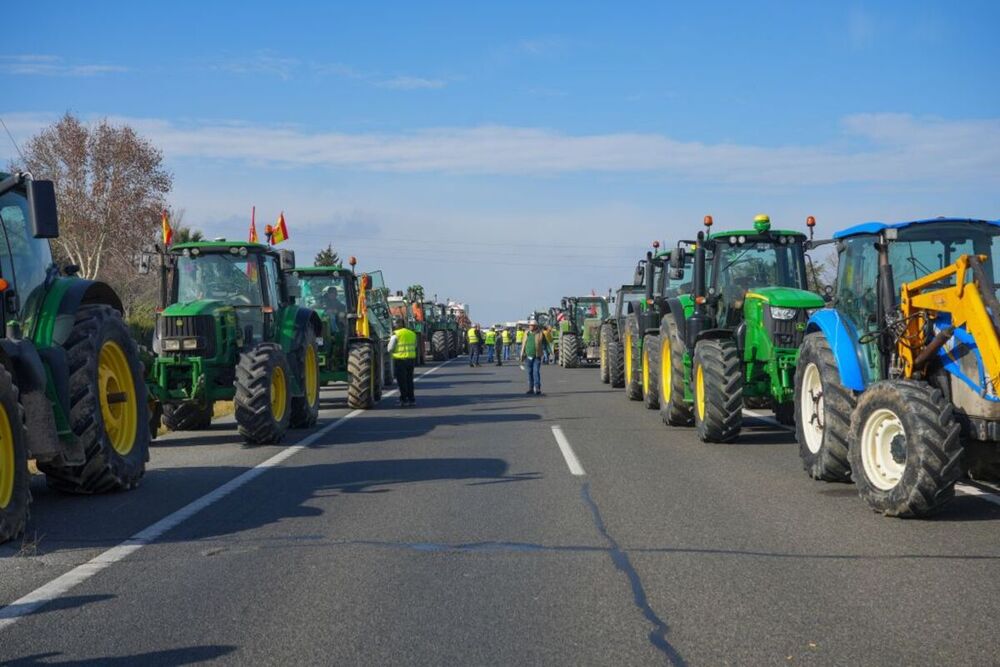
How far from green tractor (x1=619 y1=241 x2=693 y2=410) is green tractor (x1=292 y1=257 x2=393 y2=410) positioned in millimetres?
4823

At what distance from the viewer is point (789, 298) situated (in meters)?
14.4

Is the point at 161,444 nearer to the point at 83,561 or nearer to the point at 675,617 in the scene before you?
the point at 83,561

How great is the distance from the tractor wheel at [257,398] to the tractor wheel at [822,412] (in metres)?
6.37

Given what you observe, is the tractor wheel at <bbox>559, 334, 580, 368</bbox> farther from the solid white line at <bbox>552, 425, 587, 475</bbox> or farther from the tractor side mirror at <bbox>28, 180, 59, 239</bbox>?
the tractor side mirror at <bbox>28, 180, 59, 239</bbox>

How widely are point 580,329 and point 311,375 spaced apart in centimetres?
2423

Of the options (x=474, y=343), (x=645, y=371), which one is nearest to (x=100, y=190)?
(x=474, y=343)

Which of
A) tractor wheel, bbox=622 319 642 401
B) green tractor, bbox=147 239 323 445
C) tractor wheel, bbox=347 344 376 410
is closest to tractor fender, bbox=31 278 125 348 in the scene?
green tractor, bbox=147 239 323 445

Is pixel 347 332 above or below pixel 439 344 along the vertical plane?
above

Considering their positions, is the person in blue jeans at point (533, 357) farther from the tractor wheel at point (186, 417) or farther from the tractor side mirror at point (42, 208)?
the tractor side mirror at point (42, 208)

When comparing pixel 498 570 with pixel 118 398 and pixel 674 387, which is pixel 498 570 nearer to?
pixel 118 398

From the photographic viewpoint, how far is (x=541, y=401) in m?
23.1

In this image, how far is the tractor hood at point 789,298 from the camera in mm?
14253

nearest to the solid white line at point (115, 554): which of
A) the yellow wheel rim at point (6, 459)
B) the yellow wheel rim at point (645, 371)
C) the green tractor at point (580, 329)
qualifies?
the yellow wheel rim at point (6, 459)

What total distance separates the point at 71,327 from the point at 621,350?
18801 mm
